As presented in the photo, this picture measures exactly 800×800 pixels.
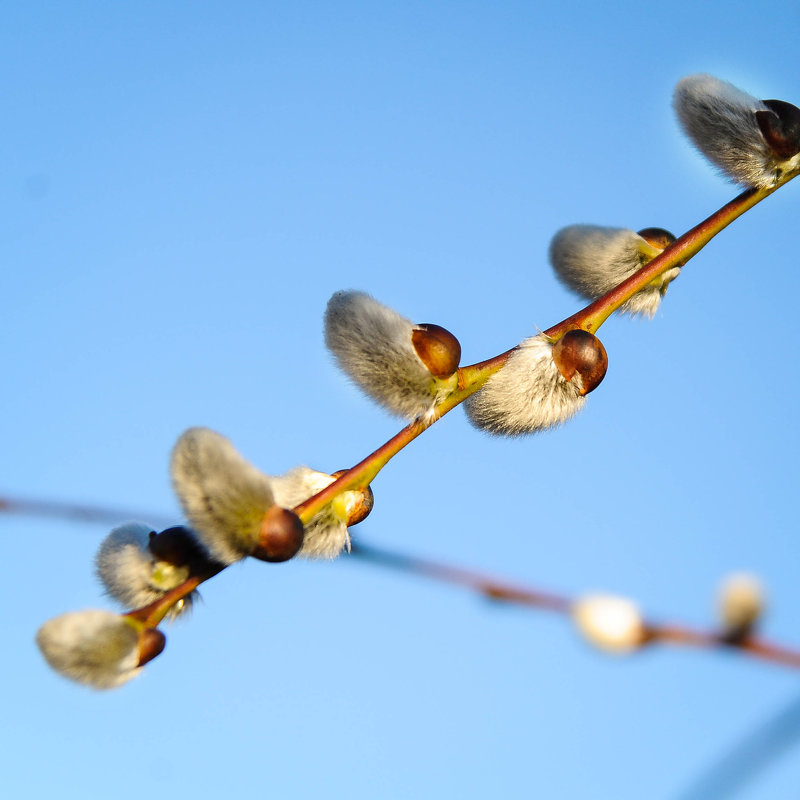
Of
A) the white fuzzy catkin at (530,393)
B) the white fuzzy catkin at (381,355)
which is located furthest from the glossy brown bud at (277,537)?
the white fuzzy catkin at (530,393)

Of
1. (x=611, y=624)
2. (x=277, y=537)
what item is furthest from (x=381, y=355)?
(x=611, y=624)

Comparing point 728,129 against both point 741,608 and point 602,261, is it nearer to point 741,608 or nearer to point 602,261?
point 602,261

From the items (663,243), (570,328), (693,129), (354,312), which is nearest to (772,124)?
(693,129)

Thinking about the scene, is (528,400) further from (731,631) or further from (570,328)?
(731,631)

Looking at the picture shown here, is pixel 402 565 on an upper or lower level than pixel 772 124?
lower

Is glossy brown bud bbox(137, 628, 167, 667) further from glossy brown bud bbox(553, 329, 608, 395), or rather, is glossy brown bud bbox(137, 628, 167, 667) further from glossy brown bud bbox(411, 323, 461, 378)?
glossy brown bud bbox(553, 329, 608, 395)

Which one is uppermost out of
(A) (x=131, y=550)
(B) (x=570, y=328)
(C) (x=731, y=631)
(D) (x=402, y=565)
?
(A) (x=131, y=550)

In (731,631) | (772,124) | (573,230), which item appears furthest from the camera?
(573,230)
